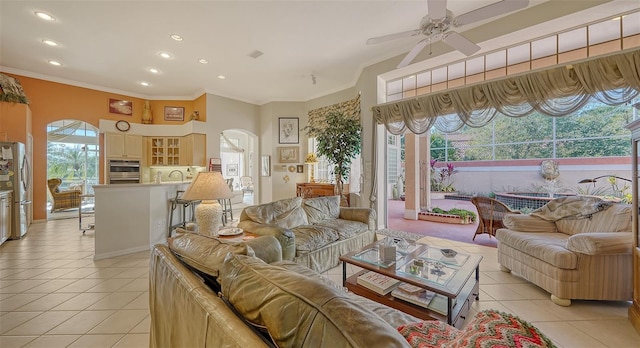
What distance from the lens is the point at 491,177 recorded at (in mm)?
8047

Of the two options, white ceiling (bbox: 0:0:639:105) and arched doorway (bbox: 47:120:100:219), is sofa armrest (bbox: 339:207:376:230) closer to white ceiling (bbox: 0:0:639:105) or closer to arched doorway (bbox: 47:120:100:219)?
white ceiling (bbox: 0:0:639:105)

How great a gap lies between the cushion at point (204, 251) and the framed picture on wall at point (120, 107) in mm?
6901

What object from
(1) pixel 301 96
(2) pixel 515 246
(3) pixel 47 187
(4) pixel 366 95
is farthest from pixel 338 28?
(3) pixel 47 187

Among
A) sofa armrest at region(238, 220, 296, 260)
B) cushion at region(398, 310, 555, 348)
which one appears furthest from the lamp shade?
cushion at region(398, 310, 555, 348)

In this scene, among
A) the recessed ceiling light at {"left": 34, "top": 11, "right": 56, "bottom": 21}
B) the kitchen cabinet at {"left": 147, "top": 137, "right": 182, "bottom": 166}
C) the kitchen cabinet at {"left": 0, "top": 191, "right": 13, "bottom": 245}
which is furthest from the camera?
the kitchen cabinet at {"left": 147, "top": 137, "right": 182, "bottom": 166}

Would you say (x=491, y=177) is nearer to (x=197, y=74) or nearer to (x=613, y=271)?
(x=613, y=271)

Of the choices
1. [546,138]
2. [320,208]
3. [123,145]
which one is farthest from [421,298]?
[546,138]

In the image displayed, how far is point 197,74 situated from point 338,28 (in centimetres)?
345

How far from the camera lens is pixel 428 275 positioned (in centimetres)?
192

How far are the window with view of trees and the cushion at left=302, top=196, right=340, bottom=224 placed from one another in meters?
3.44

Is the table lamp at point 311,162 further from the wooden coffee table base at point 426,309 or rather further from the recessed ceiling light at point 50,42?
the recessed ceiling light at point 50,42

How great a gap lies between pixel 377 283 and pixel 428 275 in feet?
1.38

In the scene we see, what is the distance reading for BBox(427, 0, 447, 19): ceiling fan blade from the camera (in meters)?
2.04

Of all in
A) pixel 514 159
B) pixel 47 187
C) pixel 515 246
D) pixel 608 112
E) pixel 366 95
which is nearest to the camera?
pixel 515 246
